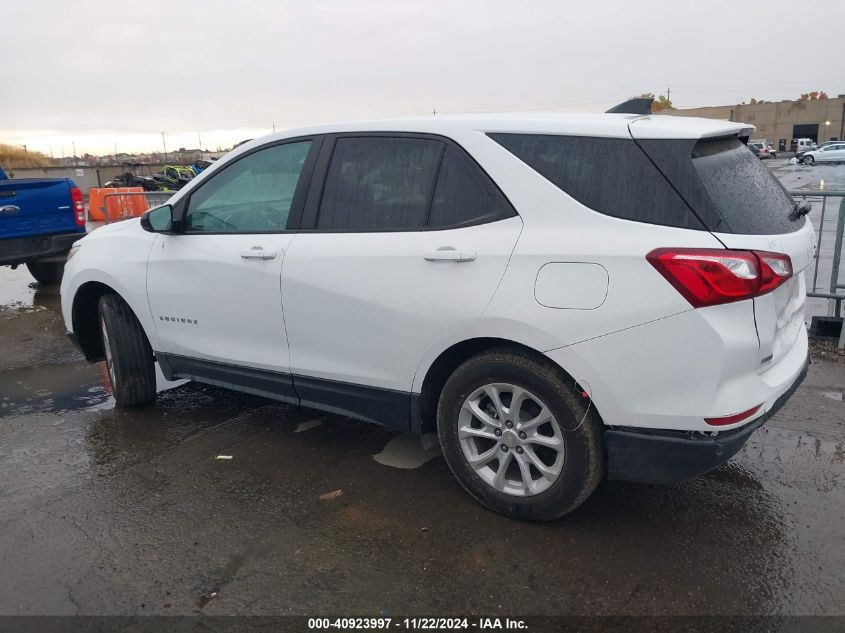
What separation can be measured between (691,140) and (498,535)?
1.89 metres

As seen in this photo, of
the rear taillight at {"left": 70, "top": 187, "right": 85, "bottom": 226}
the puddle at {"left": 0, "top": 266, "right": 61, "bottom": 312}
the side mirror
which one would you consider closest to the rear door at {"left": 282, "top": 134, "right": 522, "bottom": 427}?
the side mirror

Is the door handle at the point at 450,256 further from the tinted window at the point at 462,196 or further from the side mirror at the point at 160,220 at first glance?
the side mirror at the point at 160,220

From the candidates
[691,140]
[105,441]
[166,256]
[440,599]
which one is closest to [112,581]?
[440,599]

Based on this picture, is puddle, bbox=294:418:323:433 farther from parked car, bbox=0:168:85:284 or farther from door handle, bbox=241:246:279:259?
parked car, bbox=0:168:85:284

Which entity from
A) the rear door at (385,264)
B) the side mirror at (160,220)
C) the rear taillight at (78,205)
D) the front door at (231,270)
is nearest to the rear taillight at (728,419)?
the rear door at (385,264)

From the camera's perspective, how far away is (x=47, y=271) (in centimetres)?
990

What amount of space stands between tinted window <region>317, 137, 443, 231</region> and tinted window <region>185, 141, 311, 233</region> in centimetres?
29

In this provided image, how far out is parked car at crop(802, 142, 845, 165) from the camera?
43094 millimetres

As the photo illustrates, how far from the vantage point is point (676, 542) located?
2.97 m

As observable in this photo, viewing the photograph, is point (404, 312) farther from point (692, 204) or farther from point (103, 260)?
point (103, 260)

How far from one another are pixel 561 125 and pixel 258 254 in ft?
5.67

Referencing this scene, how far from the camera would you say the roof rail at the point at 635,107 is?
11.2 ft

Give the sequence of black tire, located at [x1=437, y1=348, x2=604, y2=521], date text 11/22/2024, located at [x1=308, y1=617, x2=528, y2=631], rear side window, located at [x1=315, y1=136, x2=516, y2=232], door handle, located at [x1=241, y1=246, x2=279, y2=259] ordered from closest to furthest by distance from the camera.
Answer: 1. date text 11/22/2024, located at [x1=308, y1=617, x2=528, y2=631]
2. black tire, located at [x1=437, y1=348, x2=604, y2=521]
3. rear side window, located at [x1=315, y1=136, x2=516, y2=232]
4. door handle, located at [x1=241, y1=246, x2=279, y2=259]

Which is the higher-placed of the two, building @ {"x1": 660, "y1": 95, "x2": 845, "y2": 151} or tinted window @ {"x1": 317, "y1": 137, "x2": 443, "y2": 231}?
building @ {"x1": 660, "y1": 95, "x2": 845, "y2": 151}
